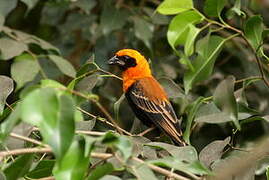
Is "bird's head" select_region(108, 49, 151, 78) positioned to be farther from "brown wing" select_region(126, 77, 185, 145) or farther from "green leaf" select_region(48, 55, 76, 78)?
"green leaf" select_region(48, 55, 76, 78)

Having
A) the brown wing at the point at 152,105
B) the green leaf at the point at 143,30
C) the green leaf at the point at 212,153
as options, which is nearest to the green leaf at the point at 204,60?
the green leaf at the point at 212,153

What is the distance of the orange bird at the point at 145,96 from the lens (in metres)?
3.90

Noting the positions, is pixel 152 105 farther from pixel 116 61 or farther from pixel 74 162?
pixel 74 162

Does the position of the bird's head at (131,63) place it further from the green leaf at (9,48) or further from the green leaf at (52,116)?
the green leaf at (52,116)

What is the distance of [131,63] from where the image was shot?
4473 mm

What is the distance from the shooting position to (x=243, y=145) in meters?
5.04

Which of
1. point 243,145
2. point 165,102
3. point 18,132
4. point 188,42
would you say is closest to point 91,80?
point 188,42

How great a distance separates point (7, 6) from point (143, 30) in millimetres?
1020

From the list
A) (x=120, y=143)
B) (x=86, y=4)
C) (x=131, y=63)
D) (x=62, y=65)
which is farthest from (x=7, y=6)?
(x=120, y=143)

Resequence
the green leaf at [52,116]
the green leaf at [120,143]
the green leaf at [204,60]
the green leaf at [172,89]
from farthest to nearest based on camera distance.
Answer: the green leaf at [172,89] → the green leaf at [204,60] → the green leaf at [120,143] → the green leaf at [52,116]

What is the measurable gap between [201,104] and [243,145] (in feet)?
6.60

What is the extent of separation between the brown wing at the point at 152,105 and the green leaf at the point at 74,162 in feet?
5.70

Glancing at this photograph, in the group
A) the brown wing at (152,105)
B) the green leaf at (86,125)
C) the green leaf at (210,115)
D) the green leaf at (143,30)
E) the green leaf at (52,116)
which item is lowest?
the brown wing at (152,105)

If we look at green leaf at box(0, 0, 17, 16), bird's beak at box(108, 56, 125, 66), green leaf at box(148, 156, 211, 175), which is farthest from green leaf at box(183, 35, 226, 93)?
green leaf at box(0, 0, 17, 16)
